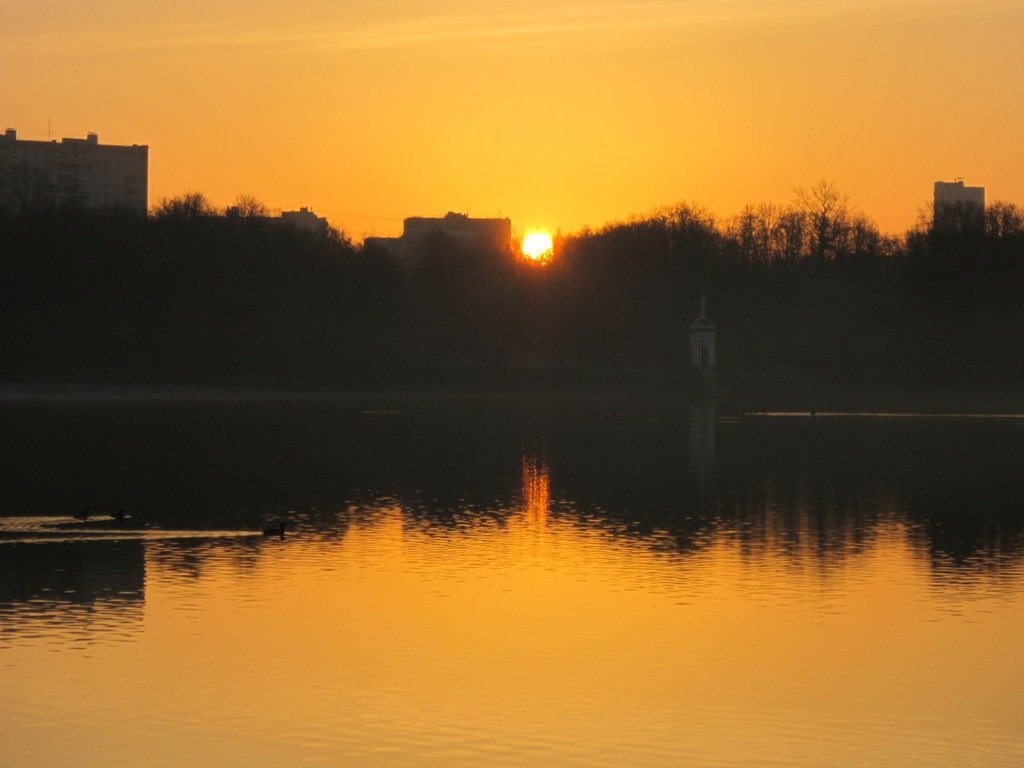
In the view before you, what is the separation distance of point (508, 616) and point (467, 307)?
92.8m

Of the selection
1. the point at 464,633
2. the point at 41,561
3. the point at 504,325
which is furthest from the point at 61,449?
the point at 504,325

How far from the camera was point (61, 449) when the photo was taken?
52000mm

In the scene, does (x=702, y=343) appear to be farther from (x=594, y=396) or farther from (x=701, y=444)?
(x=701, y=444)

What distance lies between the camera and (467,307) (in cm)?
11462

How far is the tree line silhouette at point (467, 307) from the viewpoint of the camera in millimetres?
106438

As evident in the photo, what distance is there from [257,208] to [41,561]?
3913 inches

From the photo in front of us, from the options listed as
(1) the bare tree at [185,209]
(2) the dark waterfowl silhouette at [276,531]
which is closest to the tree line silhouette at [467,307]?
(1) the bare tree at [185,209]

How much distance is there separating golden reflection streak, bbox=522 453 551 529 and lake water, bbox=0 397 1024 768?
0.60ft

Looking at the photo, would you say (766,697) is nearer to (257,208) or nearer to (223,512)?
(223,512)

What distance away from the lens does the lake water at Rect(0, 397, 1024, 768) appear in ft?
52.1

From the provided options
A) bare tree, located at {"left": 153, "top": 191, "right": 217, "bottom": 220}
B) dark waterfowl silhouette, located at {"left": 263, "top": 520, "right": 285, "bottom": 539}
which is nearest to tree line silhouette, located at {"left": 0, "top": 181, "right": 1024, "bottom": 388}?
bare tree, located at {"left": 153, "top": 191, "right": 217, "bottom": 220}

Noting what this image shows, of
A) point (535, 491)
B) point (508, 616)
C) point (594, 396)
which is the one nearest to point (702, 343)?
point (594, 396)

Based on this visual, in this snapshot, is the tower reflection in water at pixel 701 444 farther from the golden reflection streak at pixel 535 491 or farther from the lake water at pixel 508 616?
the golden reflection streak at pixel 535 491

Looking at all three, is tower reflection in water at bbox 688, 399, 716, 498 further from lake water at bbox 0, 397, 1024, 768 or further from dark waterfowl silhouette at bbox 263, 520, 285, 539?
dark waterfowl silhouette at bbox 263, 520, 285, 539
